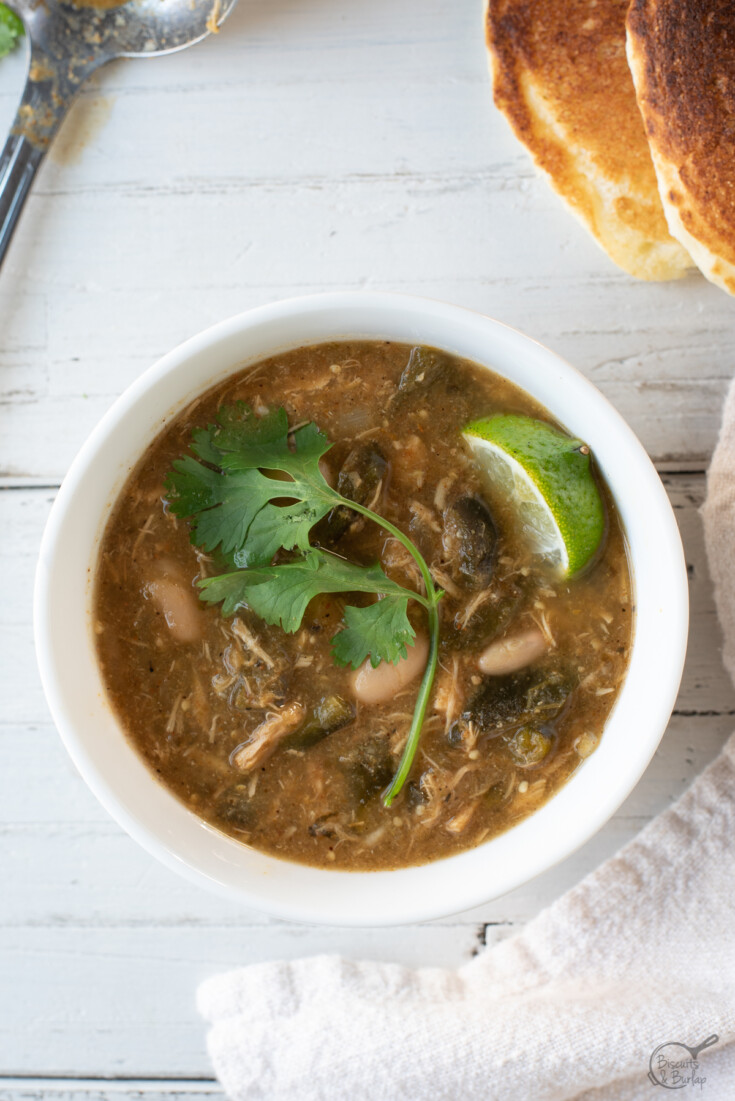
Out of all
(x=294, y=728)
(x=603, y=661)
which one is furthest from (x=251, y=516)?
(x=603, y=661)

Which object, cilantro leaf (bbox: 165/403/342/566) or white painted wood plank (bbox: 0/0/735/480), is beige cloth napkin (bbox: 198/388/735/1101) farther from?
cilantro leaf (bbox: 165/403/342/566)

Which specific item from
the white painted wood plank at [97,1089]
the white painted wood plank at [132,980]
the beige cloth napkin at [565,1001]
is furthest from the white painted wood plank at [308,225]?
the white painted wood plank at [97,1089]

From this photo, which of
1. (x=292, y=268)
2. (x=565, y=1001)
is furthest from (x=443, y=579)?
(x=565, y=1001)

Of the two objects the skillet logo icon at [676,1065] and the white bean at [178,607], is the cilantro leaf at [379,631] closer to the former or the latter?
the white bean at [178,607]

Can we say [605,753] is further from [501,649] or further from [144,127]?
[144,127]

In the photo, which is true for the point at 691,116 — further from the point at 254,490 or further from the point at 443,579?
the point at 254,490

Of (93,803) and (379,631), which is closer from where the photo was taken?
(379,631)
